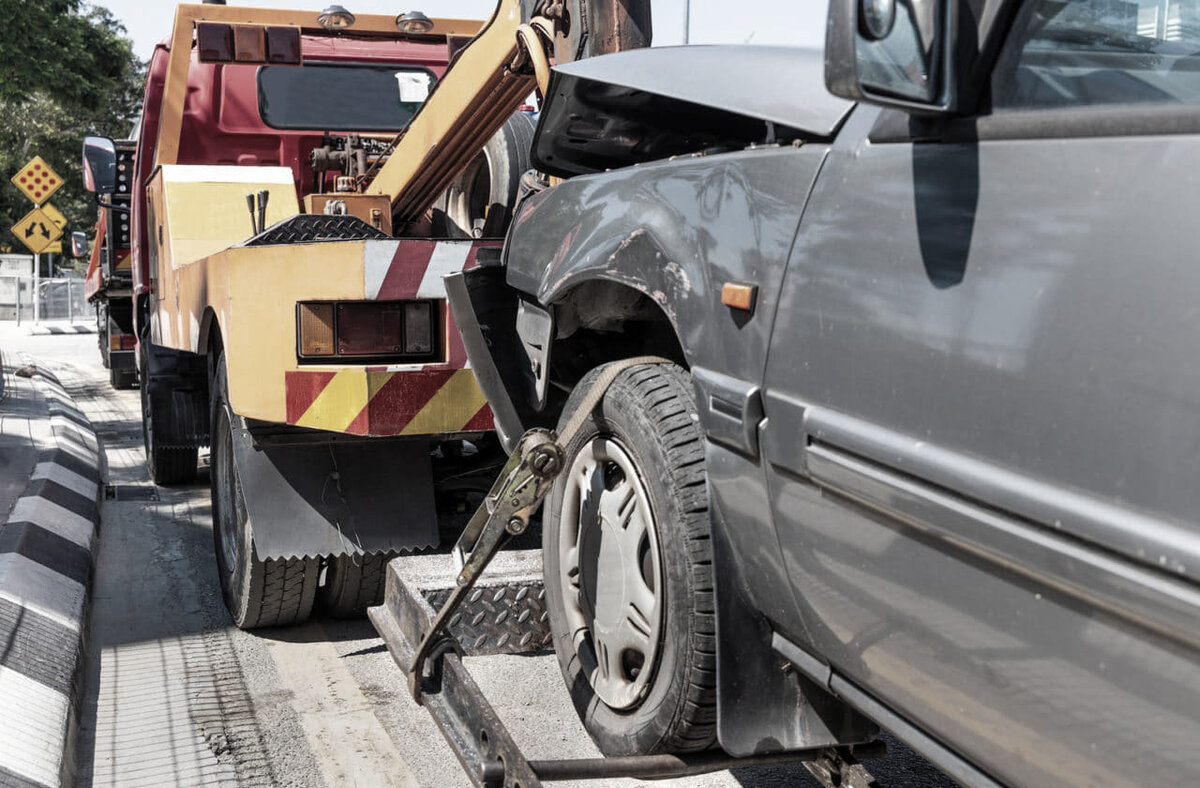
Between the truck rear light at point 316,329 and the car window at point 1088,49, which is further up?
the car window at point 1088,49

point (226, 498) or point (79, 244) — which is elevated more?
point (79, 244)

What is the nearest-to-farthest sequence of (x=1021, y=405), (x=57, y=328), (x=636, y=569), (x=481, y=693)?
1. (x=1021, y=405)
2. (x=636, y=569)
3. (x=481, y=693)
4. (x=57, y=328)

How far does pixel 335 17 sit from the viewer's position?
6.57 m

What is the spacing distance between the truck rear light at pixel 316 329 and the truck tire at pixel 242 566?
2.51ft

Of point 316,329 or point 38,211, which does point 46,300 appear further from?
point 316,329

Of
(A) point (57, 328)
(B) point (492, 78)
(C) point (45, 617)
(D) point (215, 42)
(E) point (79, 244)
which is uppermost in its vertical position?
(D) point (215, 42)

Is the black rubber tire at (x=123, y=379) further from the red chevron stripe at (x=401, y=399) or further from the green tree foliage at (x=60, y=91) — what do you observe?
the red chevron stripe at (x=401, y=399)

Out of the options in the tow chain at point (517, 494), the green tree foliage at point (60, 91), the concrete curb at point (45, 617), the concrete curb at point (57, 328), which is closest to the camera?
the tow chain at point (517, 494)

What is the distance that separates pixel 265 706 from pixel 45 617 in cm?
98

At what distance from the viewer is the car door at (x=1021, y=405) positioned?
1.21 metres

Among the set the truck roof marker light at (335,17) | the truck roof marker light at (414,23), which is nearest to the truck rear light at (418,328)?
the truck roof marker light at (335,17)

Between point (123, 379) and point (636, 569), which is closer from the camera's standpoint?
point (636, 569)

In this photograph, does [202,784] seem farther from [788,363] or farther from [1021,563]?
[1021,563]

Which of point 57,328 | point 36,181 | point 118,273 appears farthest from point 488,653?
point 57,328
